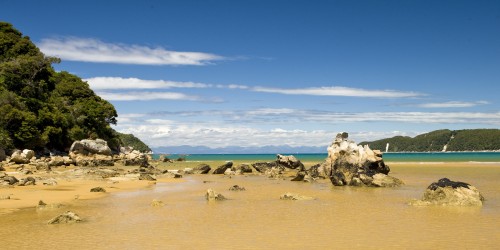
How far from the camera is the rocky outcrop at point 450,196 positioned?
59.1 feet

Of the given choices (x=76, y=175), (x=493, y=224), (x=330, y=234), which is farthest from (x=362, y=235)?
(x=76, y=175)

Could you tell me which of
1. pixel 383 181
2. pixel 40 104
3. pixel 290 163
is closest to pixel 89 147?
pixel 40 104

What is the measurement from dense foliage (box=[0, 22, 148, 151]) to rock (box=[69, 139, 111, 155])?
4.21 meters

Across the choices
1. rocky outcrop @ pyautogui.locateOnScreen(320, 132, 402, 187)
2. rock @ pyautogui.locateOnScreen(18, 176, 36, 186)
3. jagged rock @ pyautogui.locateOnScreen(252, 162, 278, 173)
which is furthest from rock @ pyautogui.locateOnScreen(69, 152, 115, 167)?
rocky outcrop @ pyautogui.locateOnScreen(320, 132, 402, 187)

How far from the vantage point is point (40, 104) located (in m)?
65.7

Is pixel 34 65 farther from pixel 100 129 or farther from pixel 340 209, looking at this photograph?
pixel 340 209

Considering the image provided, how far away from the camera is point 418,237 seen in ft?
38.6

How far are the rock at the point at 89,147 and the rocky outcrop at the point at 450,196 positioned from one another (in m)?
52.8

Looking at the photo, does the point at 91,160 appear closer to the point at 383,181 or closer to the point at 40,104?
the point at 40,104

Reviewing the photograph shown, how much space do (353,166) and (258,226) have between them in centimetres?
1986

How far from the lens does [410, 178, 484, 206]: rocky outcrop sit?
59.1ft

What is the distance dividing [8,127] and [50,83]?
69.1 ft

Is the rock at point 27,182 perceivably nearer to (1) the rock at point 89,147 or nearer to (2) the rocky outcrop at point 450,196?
(2) the rocky outcrop at point 450,196

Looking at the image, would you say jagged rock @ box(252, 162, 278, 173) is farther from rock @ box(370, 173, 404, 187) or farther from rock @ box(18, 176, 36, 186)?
rock @ box(18, 176, 36, 186)
